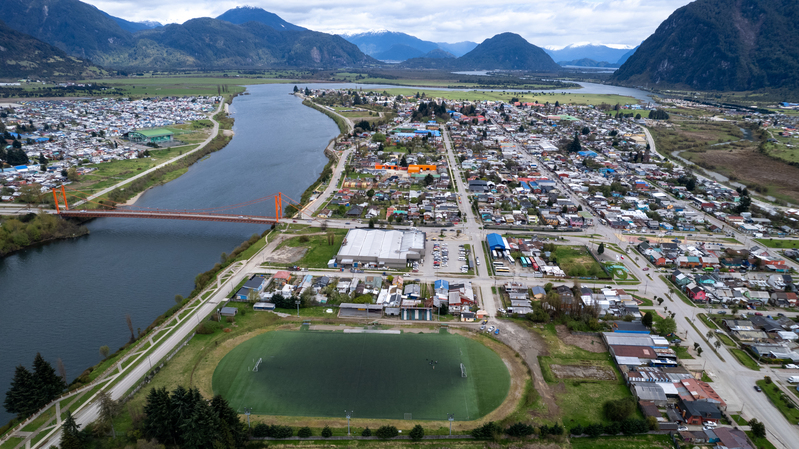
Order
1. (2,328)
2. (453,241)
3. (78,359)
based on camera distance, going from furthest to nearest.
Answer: (453,241)
(2,328)
(78,359)

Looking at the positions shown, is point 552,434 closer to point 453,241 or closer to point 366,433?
point 366,433

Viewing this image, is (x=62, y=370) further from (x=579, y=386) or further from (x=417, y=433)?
(x=579, y=386)

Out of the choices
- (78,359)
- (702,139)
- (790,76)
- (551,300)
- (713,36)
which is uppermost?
(713,36)

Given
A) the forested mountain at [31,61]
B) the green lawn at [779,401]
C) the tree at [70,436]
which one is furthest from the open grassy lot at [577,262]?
the forested mountain at [31,61]

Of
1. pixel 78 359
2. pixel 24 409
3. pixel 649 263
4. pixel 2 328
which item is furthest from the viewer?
pixel 649 263

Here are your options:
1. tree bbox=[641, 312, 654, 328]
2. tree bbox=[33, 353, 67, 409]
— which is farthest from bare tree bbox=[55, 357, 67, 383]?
tree bbox=[641, 312, 654, 328]

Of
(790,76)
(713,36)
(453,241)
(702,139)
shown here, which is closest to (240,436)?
(453,241)

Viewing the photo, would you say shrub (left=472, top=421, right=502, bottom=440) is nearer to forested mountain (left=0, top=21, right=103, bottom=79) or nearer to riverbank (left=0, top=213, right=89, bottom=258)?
riverbank (left=0, top=213, right=89, bottom=258)
